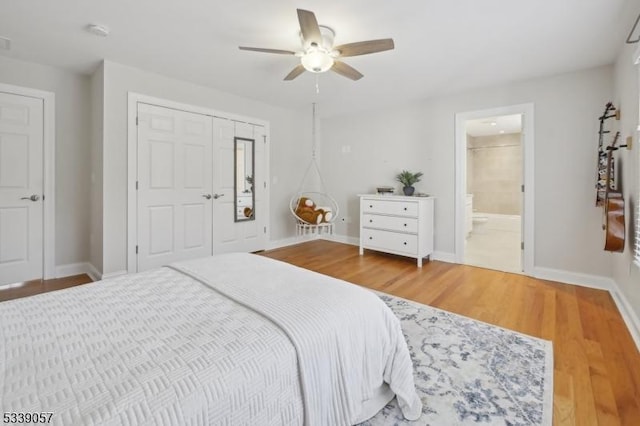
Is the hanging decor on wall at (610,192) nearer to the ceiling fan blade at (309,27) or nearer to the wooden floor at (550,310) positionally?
the wooden floor at (550,310)

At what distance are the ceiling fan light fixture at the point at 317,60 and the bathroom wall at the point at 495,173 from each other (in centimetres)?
631

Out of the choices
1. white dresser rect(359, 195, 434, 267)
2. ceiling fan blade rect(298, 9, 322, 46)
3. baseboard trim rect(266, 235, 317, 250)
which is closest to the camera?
ceiling fan blade rect(298, 9, 322, 46)

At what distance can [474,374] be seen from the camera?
1.75 meters

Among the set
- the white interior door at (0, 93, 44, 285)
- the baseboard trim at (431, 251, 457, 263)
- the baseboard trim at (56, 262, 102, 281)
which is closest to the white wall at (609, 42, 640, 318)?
the baseboard trim at (431, 251, 457, 263)

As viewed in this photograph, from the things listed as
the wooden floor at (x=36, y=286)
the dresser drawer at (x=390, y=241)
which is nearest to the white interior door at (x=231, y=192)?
the wooden floor at (x=36, y=286)

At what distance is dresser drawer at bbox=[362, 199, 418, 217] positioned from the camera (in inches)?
163

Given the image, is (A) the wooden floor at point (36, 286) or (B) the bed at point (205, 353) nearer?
(B) the bed at point (205, 353)

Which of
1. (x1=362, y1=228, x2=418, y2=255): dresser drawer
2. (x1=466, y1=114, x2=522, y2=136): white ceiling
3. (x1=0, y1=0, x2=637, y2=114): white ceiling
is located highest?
(x1=466, y1=114, x2=522, y2=136): white ceiling

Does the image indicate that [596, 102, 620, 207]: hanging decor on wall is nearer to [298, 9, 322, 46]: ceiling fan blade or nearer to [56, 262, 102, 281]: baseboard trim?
[298, 9, 322, 46]: ceiling fan blade

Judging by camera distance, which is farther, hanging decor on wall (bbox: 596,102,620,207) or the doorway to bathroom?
the doorway to bathroom

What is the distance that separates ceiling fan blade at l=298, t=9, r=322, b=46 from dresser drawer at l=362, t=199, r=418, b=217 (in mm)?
2517

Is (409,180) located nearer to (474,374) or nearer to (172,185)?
(474,374)

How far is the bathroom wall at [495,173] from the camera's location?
24.2 ft

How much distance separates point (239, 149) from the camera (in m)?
4.52
